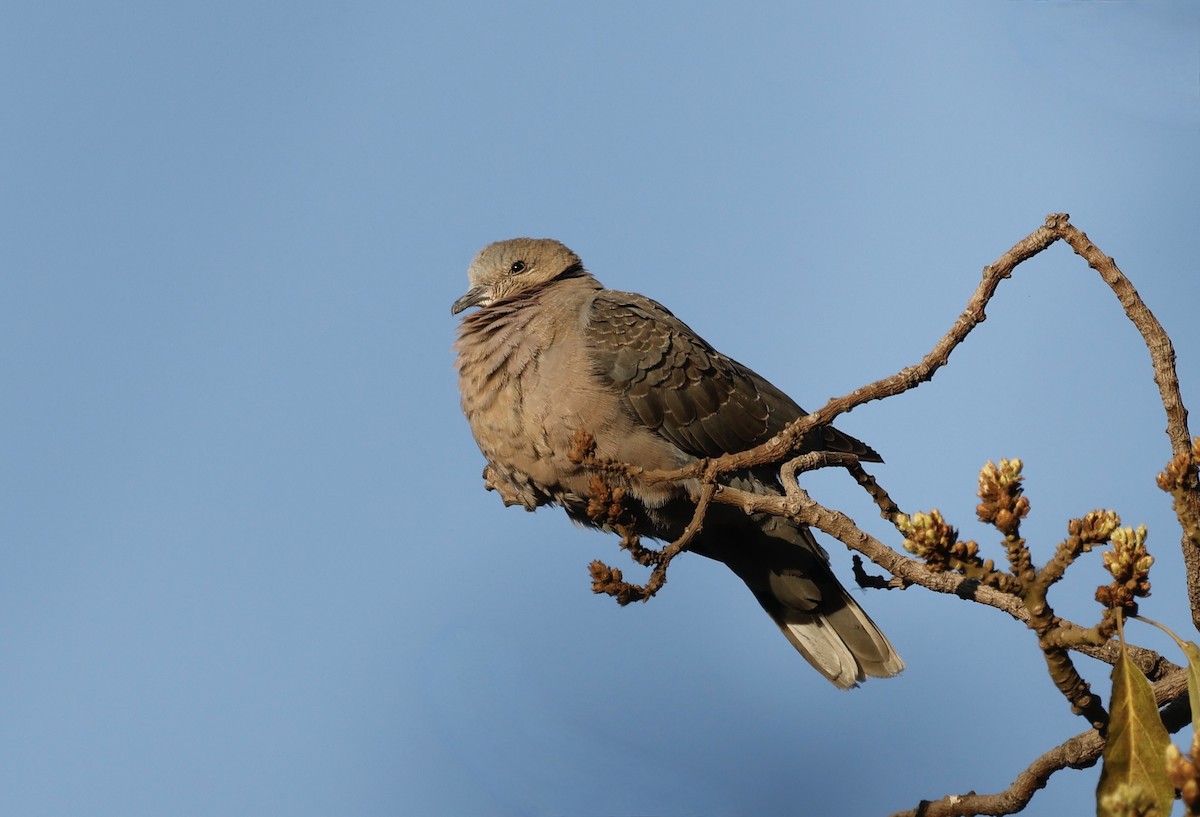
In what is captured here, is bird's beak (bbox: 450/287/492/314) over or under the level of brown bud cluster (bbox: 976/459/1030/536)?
over

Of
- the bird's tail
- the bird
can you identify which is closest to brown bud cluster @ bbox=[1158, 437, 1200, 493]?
the bird

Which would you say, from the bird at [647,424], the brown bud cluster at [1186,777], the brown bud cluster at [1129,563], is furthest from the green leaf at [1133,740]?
the bird at [647,424]

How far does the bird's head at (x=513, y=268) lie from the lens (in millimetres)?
6000

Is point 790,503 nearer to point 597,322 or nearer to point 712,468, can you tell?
point 712,468

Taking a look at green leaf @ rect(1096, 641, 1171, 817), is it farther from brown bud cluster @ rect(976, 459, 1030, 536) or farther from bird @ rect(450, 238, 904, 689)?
bird @ rect(450, 238, 904, 689)

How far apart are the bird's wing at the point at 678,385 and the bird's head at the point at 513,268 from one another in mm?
552

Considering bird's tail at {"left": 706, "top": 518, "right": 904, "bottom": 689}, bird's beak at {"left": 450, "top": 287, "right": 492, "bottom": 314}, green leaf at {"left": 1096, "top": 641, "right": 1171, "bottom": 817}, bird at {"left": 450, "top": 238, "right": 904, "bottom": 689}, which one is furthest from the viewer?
bird's beak at {"left": 450, "top": 287, "right": 492, "bottom": 314}

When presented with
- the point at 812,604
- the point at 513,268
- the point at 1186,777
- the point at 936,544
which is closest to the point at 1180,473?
the point at 936,544

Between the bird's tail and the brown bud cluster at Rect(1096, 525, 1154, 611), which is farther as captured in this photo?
the bird's tail

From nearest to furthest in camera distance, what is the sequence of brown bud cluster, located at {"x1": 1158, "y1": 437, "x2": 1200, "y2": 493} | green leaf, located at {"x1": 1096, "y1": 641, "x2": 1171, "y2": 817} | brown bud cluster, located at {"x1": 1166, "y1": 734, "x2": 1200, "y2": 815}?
1. brown bud cluster, located at {"x1": 1166, "y1": 734, "x2": 1200, "y2": 815}
2. green leaf, located at {"x1": 1096, "y1": 641, "x2": 1171, "y2": 817}
3. brown bud cluster, located at {"x1": 1158, "y1": 437, "x2": 1200, "y2": 493}

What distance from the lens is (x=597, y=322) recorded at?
5.34 m

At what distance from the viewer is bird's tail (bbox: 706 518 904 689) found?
552 centimetres

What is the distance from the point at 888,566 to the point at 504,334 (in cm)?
254

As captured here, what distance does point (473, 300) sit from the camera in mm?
5996
